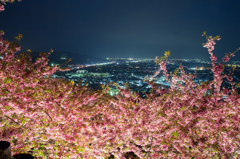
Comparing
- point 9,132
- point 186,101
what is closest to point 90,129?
point 9,132

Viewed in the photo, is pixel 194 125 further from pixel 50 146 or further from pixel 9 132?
pixel 9 132

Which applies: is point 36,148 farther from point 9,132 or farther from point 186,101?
point 186,101

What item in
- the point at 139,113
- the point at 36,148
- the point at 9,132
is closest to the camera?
the point at 9,132

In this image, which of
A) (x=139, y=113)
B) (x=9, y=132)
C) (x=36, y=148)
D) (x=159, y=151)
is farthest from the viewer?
(x=159, y=151)

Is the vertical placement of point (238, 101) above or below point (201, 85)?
below

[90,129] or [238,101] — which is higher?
[238,101]

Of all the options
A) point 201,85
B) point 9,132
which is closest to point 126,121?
point 201,85

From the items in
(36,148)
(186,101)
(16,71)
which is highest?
(16,71)

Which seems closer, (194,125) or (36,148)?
(36,148)

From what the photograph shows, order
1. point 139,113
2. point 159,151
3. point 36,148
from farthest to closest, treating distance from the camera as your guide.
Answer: point 159,151 → point 139,113 → point 36,148
